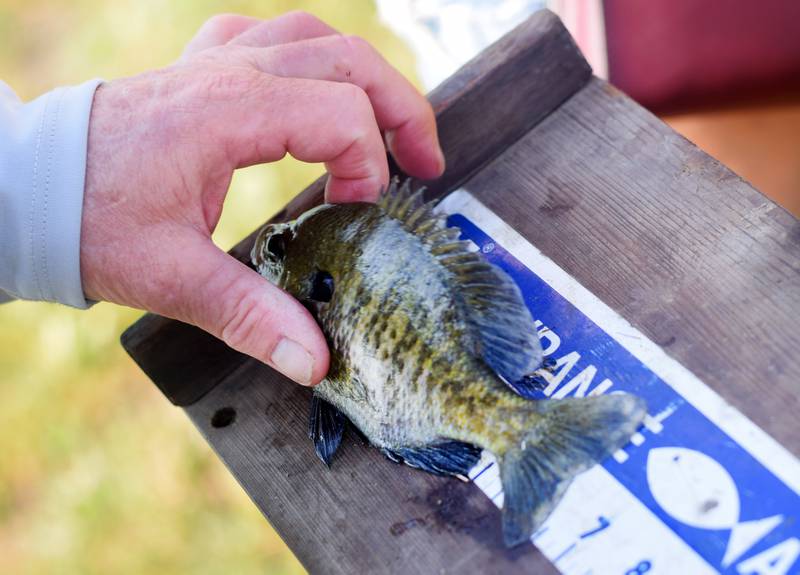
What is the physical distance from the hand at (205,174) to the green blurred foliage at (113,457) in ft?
4.95

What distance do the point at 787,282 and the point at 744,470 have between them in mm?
354

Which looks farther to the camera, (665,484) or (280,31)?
(280,31)

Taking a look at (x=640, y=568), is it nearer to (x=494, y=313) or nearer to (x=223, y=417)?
(x=494, y=313)

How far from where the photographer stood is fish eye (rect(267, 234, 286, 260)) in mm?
1537

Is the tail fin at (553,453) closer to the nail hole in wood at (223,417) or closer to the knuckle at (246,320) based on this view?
the knuckle at (246,320)

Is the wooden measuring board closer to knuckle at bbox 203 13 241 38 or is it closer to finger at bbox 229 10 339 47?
finger at bbox 229 10 339 47

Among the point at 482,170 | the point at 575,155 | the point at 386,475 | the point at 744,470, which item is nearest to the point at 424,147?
the point at 482,170

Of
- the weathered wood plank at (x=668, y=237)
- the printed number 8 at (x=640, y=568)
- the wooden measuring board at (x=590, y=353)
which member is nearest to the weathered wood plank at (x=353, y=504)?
the wooden measuring board at (x=590, y=353)

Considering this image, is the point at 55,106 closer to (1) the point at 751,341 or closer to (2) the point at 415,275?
(2) the point at 415,275

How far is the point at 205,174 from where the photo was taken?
147 cm

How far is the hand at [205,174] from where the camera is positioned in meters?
1.41

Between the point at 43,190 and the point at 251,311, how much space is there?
1.45 ft

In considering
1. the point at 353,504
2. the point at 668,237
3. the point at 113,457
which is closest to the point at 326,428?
the point at 353,504

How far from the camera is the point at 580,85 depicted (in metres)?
1.73
